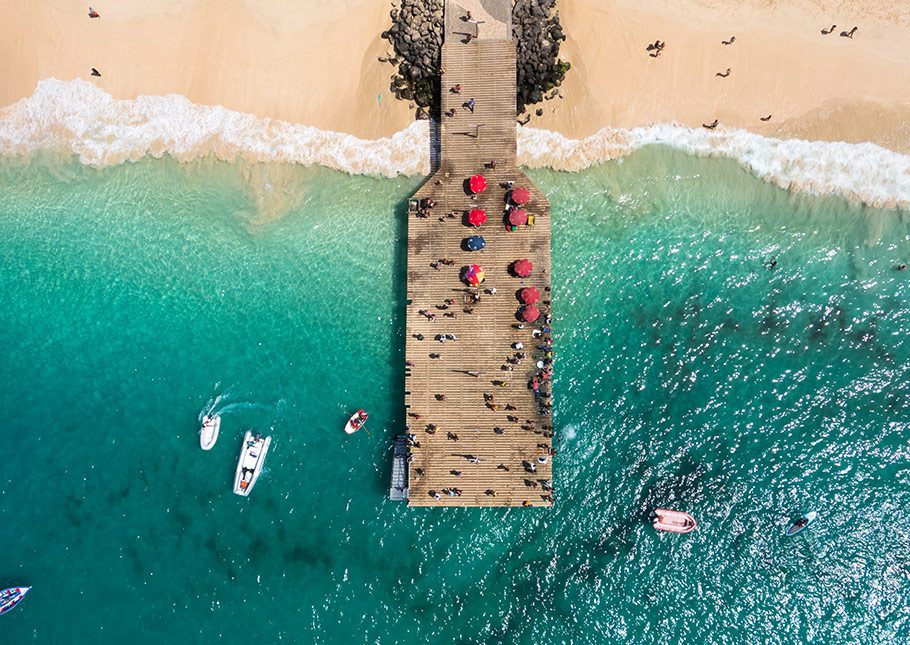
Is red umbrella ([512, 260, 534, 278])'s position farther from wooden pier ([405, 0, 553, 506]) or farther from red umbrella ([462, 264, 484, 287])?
red umbrella ([462, 264, 484, 287])

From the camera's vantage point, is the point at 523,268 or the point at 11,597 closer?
the point at 523,268

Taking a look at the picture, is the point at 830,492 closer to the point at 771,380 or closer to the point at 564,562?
the point at 771,380

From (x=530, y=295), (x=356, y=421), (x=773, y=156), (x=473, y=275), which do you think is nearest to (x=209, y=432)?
(x=356, y=421)

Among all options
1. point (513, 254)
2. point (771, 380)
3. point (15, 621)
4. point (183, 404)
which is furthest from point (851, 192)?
point (15, 621)

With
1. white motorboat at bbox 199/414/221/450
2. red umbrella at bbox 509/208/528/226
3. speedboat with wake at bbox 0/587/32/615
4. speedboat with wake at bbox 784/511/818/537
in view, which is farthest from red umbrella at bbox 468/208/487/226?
speedboat with wake at bbox 0/587/32/615

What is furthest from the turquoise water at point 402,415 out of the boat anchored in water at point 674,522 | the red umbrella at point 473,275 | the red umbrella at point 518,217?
the red umbrella at point 473,275

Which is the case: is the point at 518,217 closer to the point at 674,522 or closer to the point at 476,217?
the point at 476,217
